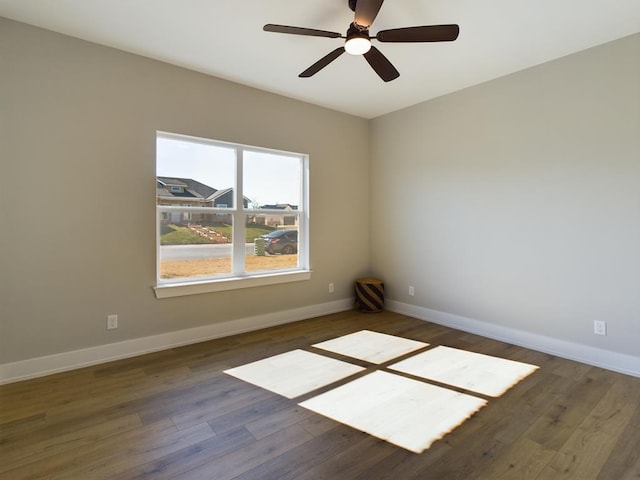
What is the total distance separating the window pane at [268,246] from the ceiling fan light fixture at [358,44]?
6.88 feet

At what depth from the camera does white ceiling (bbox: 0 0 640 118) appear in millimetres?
2271

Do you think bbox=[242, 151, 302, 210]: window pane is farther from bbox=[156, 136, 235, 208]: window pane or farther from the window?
bbox=[156, 136, 235, 208]: window pane

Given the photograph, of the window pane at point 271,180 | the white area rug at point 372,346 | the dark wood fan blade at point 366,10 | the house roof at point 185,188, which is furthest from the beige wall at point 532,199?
the house roof at point 185,188

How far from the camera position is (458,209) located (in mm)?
3742

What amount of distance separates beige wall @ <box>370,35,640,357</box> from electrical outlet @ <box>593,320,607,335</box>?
0.04 meters

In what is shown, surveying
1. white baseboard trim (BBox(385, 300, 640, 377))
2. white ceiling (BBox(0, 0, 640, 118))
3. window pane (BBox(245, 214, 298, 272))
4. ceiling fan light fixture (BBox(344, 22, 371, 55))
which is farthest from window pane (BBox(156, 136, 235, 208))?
white baseboard trim (BBox(385, 300, 640, 377))

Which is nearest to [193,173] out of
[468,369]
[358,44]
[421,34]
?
[358,44]

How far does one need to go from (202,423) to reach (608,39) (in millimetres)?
4211

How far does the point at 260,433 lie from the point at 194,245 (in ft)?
6.68

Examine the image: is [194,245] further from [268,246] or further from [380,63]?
[380,63]

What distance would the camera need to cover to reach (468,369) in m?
2.68

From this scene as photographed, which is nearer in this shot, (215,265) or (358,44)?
(358,44)

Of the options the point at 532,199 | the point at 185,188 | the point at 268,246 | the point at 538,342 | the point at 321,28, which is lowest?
the point at 538,342

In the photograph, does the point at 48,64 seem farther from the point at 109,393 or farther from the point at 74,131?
the point at 109,393
